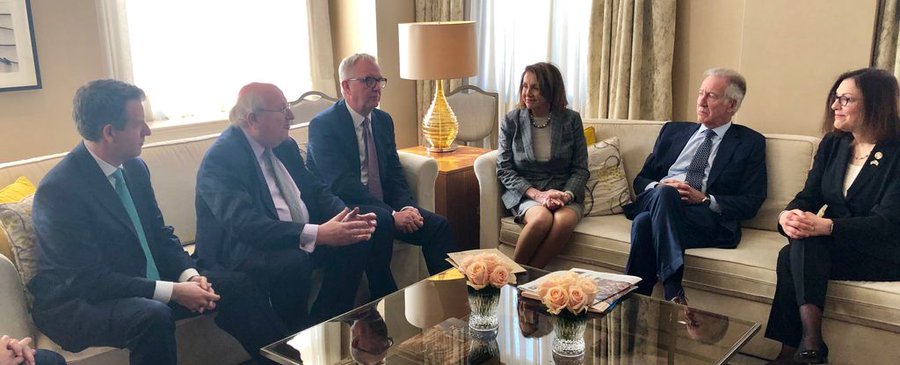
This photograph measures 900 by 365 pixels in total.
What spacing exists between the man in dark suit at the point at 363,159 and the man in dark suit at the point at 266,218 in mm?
282

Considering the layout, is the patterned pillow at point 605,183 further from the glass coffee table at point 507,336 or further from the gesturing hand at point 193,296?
the gesturing hand at point 193,296

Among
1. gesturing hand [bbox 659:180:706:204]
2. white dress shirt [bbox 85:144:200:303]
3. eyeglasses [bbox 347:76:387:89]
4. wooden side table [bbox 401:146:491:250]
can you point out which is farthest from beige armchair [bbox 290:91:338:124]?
gesturing hand [bbox 659:180:706:204]

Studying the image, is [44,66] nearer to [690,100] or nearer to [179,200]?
[179,200]

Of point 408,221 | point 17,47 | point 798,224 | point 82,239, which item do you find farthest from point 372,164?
point 17,47

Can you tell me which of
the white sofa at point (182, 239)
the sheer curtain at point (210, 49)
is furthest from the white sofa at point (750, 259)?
the sheer curtain at point (210, 49)

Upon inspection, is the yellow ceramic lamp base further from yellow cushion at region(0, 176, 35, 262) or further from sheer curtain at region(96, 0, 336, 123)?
yellow cushion at region(0, 176, 35, 262)

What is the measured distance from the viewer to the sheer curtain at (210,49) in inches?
161

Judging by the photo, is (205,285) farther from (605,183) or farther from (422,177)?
(605,183)

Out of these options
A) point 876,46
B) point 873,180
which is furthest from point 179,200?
point 876,46

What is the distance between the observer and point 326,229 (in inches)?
97.2

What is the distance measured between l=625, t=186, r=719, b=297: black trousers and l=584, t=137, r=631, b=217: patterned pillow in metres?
0.42

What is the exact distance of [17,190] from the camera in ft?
7.16

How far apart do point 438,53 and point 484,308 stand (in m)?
2.03

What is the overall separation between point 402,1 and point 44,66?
2.32 meters
